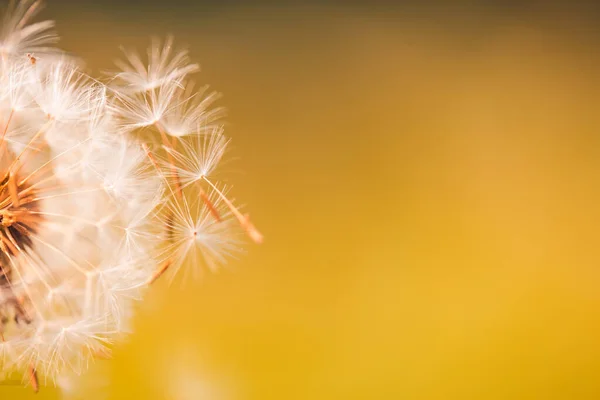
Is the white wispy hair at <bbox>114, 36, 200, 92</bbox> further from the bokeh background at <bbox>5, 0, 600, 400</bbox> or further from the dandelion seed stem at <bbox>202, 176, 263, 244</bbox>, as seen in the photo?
the dandelion seed stem at <bbox>202, 176, 263, 244</bbox>

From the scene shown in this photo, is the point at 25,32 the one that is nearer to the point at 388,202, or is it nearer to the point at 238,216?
the point at 238,216

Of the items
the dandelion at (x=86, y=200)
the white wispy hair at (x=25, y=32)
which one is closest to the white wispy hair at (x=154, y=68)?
the dandelion at (x=86, y=200)

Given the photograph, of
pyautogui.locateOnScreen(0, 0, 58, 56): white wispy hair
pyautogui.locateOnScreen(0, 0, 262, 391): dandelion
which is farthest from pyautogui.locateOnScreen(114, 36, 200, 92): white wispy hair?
pyautogui.locateOnScreen(0, 0, 58, 56): white wispy hair

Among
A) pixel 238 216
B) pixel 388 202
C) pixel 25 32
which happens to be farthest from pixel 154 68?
pixel 388 202

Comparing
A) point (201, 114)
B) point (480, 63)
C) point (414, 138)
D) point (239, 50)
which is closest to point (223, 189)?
point (201, 114)

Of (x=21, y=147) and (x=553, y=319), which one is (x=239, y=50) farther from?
(x=553, y=319)
